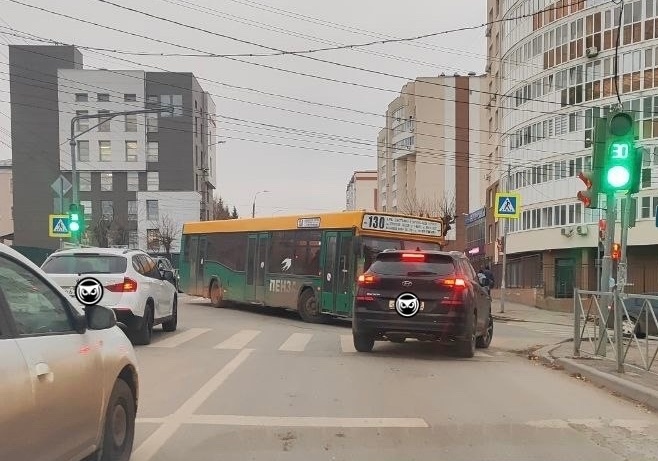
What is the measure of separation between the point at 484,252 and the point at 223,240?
3868cm

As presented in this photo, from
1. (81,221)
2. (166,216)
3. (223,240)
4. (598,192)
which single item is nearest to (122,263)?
(598,192)

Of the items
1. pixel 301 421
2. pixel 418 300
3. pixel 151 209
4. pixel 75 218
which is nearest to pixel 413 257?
pixel 418 300

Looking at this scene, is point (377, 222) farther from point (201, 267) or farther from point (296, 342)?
point (201, 267)

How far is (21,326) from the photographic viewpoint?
3.56 meters

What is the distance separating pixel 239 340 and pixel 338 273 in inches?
166

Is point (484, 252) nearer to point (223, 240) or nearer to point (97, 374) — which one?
point (223, 240)

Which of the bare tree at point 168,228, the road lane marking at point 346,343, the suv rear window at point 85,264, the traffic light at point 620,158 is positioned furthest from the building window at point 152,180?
the traffic light at point 620,158

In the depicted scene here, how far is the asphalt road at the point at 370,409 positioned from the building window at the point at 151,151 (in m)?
65.2

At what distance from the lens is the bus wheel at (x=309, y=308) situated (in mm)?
17438

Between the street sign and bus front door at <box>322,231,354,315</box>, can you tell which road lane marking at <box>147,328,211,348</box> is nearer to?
bus front door at <box>322,231,354,315</box>

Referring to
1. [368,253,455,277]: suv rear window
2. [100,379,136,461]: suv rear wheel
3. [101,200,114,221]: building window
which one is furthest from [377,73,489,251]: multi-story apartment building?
[100,379,136,461]: suv rear wheel

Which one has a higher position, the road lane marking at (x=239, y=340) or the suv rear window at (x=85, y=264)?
the suv rear window at (x=85, y=264)

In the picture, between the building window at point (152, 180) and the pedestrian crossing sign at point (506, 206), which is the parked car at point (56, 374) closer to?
the pedestrian crossing sign at point (506, 206)

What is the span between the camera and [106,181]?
74.1m
